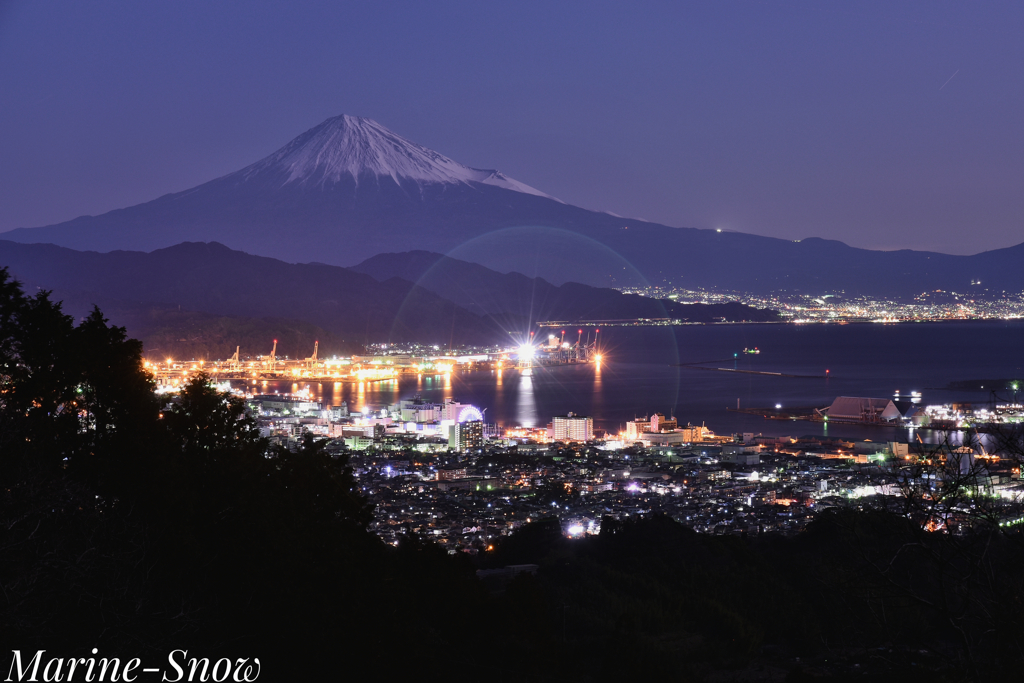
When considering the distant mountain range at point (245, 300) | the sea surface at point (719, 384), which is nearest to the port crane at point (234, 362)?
the distant mountain range at point (245, 300)

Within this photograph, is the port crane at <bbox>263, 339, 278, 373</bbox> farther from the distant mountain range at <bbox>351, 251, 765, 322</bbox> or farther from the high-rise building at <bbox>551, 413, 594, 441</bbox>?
the distant mountain range at <bbox>351, 251, 765, 322</bbox>

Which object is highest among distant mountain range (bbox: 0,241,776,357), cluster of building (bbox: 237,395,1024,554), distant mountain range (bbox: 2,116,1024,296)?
distant mountain range (bbox: 2,116,1024,296)

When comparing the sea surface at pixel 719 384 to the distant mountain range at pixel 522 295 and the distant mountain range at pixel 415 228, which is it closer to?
the distant mountain range at pixel 522 295

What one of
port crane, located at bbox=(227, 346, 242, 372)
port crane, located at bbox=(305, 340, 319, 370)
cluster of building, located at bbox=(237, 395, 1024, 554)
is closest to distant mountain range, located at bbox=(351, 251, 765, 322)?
port crane, located at bbox=(305, 340, 319, 370)

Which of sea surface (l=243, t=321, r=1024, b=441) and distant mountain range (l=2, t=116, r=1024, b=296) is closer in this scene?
sea surface (l=243, t=321, r=1024, b=441)

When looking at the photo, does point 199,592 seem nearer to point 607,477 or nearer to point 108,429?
point 108,429

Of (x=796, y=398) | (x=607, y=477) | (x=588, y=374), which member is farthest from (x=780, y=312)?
(x=607, y=477)

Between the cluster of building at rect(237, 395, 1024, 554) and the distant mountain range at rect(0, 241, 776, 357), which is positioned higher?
the distant mountain range at rect(0, 241, 776, 357)
